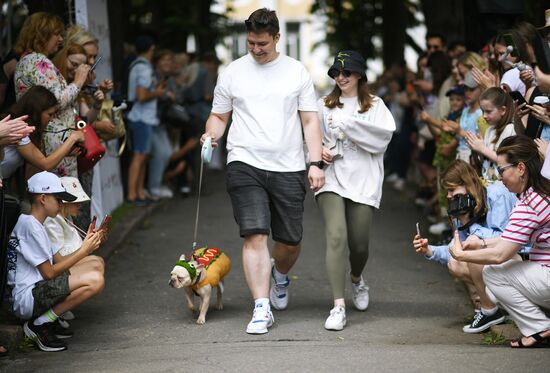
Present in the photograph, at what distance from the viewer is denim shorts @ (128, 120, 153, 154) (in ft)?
46.7

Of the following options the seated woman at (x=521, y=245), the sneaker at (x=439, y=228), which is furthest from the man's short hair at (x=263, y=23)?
the sneaker at (x=439, y=228)

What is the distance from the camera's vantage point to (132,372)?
686 centimetres

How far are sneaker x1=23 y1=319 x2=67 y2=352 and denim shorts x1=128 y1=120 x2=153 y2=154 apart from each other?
6758 mm

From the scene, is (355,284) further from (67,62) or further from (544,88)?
(67,62)

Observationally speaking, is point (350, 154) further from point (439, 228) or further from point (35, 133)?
point (439, 228)

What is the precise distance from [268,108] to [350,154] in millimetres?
809

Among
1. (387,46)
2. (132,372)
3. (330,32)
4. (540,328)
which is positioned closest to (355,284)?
(540,328)

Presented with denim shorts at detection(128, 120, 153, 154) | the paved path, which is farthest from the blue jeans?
the paved path

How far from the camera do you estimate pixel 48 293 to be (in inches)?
298

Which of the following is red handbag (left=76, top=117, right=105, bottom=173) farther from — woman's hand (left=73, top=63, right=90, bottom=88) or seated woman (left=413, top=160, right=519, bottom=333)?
seated woman (left=413, top=160, right=519, bottom=333)

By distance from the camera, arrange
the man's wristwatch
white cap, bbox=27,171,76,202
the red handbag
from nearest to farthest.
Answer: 1. white cap, bbox=27,171,76,202
2. the man's wristwatch
3. the red handbag

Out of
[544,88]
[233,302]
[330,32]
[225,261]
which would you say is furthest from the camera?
[330,32]

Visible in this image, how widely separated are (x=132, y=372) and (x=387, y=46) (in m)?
16.3

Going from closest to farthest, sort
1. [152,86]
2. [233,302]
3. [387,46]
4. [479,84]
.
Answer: [233,302] < [479,84] < [152,86] < [387,46]
